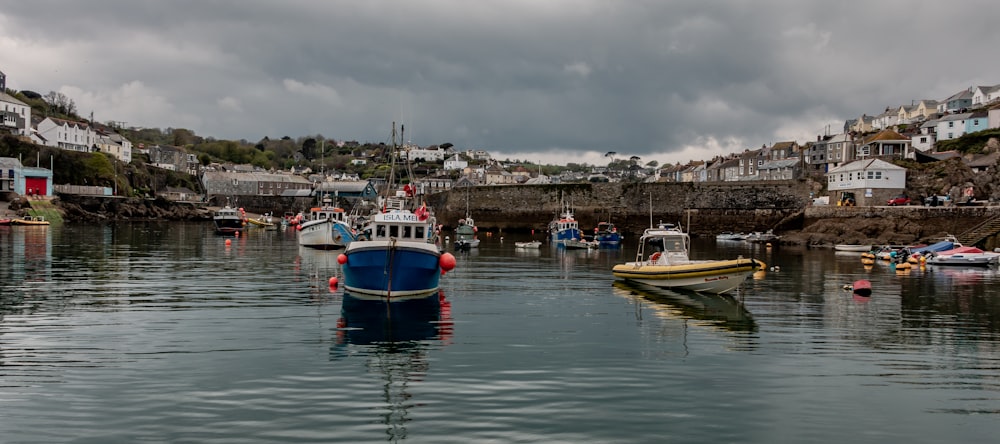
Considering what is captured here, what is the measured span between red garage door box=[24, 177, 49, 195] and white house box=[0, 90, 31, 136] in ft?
64.6

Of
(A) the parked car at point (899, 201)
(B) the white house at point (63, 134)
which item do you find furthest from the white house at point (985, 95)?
(B) the white house at point (63, 134)

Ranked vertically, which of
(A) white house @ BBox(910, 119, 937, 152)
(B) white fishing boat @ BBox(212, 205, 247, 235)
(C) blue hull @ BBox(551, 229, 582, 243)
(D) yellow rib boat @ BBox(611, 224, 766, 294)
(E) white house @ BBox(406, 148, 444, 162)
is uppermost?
(E) white house @ BBox(406, 148, 444, 162)

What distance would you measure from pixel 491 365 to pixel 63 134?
11876 centimetres

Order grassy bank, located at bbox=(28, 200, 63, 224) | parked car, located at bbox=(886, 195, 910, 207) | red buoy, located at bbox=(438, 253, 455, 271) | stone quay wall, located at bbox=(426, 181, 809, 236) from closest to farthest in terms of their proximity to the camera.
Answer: red buoy, located at bbox=(438, 253, 455, 271) < parked car, located at bbox=(886, 195, 910, 207) < stone quay wall, located at bbox=(426, 181, 809, 236) < grassy bank, located at bbox=(28, 200, 63, 224)

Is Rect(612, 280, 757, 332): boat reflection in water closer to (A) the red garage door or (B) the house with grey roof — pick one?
(A) the red garage door

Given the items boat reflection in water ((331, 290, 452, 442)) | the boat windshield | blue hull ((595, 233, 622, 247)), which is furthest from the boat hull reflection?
blue hull ((595, 233, 622, 247))

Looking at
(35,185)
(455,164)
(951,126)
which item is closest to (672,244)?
(951,126)

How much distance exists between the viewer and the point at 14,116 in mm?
104625

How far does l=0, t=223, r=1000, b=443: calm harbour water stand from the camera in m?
9.84

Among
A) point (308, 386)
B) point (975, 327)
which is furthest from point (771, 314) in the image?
point (308, 386)

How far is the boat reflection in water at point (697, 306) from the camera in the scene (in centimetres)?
1914

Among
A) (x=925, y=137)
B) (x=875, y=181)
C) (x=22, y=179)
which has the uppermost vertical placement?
(x=925, y=137)

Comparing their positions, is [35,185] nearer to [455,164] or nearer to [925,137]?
[455,164]

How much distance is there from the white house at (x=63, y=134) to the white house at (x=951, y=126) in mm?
114272
